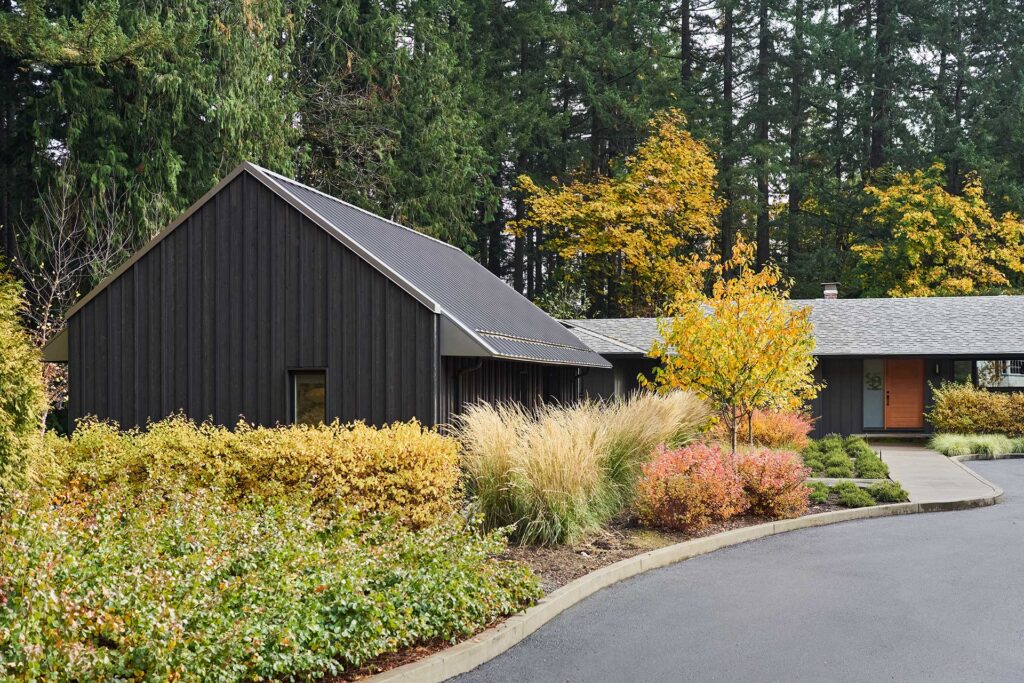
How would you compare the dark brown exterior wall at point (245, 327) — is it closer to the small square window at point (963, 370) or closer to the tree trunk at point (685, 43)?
the small square window at point (963, 370)

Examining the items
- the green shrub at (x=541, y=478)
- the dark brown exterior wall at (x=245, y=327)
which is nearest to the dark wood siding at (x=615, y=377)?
the dark brown exterior wall at (x=245, y=327)

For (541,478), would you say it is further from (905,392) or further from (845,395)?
(905,392)

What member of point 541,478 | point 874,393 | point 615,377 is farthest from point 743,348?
point 874,393

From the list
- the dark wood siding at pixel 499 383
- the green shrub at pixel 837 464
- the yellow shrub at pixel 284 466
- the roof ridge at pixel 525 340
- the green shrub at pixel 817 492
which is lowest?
the green shrub at pixel 837 464

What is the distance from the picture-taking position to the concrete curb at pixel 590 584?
599 cm

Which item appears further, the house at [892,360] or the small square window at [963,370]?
the small square window at [963,370]

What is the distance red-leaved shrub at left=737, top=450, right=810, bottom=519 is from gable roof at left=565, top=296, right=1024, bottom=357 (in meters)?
13.6

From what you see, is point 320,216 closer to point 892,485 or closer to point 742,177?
point 892,485

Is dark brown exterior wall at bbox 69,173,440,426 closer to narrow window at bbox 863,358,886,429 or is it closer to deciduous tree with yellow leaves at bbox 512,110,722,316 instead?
narrow window at bbox 863,358,886,429

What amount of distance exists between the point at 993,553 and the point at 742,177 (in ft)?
97.5

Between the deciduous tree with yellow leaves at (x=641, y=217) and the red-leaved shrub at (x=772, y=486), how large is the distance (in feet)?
76.8

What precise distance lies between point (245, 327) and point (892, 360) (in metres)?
19.8

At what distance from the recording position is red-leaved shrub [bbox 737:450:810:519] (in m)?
12.1

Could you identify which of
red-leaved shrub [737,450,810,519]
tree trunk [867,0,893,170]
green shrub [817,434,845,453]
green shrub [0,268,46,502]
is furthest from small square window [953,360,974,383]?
A: green shrub [0,268,46,502]
